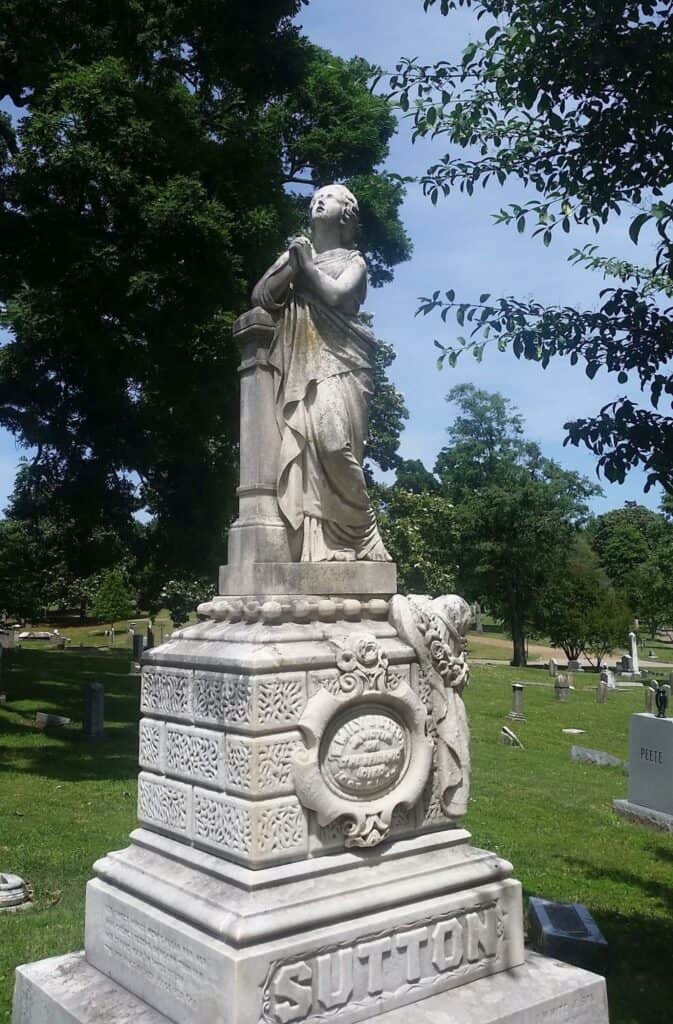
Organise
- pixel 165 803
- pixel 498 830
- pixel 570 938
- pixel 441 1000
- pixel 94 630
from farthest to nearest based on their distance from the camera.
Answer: pixel 94 630 → pixel 498 830 → pixel 570 938 → pixel 165 803 → pixel 441 1000

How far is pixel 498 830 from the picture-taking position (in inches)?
350

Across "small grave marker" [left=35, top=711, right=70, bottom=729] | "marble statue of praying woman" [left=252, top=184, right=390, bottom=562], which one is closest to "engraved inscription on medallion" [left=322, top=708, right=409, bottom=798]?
"marble statue of praying woman" [left=252, top=184, right=390, bottom=562]

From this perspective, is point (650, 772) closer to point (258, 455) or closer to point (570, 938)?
point (570, 938)

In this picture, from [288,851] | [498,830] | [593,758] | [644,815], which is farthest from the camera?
[593,758]

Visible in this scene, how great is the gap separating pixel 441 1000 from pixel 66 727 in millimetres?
11449

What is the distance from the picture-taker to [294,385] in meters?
4.56

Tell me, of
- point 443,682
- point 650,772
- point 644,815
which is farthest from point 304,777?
point 650,772

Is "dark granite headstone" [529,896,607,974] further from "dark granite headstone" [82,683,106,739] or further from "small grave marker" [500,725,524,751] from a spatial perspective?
"small grave marker" [500,725,524,751]

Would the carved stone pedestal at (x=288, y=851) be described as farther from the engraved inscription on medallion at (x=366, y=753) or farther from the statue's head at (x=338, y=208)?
the statue's head at (x=338, y=208)

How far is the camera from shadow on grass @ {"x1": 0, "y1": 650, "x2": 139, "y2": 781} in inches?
445

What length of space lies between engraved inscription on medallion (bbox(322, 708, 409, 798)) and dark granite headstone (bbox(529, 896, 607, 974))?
216 centimetres

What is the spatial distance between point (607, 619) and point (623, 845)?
28171mm

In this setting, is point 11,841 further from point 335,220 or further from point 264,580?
point 335,220

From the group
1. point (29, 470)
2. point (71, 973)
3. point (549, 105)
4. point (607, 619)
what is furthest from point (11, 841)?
point (607, 619)
